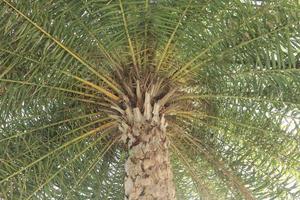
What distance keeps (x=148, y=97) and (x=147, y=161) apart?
480 mm

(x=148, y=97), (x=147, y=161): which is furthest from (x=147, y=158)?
(x=148, y=97)

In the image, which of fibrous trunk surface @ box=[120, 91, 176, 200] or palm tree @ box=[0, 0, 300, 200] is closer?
palm tree @ box=[0, 0, 300, 200]

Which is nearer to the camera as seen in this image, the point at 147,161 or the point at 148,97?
the point at 147,161

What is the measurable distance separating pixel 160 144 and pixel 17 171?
111cm

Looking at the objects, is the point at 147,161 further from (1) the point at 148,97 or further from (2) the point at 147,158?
(1) the point at 148,97

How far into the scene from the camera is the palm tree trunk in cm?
386

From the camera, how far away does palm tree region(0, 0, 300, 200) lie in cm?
367

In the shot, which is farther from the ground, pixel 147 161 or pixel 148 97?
pixel 148 97

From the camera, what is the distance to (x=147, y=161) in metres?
3.96

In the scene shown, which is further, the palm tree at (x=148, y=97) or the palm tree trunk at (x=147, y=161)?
the palm tree trunk at (x=147, y=161)

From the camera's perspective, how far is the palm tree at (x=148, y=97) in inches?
145

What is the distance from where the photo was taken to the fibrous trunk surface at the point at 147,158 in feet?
12.7

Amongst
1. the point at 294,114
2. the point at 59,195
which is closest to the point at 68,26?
the point at 59,195

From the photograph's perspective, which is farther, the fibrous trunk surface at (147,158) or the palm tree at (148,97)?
the fibrous trunk surface at (147,158)
